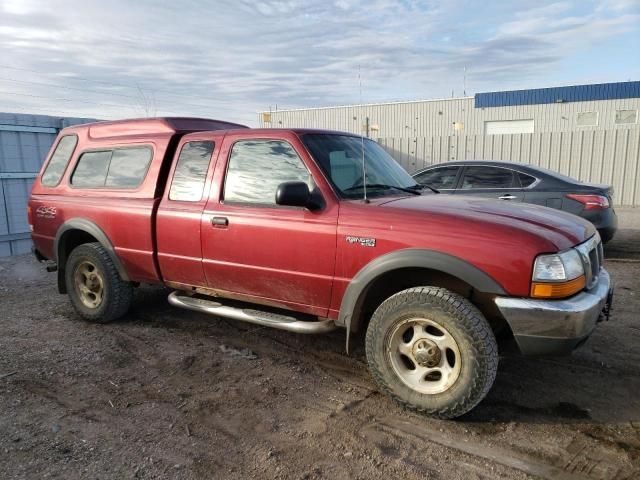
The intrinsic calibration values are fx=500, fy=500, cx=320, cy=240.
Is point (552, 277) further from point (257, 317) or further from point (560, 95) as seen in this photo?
point (560, 95)

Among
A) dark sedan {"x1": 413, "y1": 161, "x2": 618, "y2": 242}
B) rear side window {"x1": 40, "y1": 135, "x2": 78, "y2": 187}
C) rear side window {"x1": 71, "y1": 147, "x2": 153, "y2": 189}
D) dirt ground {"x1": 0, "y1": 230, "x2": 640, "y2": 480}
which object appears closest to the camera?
dirt ground {"x1": 0, "y1": 230, "x2": 640, "y2": 480}

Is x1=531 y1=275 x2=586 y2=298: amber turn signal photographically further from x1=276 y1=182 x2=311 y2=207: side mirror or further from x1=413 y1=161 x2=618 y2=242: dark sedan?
x1=413 y1=161 x2=618 y2=242: dark sedan

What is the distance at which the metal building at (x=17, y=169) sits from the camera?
8.98m

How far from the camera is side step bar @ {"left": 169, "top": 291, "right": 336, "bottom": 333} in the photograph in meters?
3.77

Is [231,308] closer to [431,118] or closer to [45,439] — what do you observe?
[45,439]

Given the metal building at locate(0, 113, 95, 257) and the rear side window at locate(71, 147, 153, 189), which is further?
the metal building at locate(0, 113, 95, 257)

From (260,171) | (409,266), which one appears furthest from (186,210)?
(409,266)

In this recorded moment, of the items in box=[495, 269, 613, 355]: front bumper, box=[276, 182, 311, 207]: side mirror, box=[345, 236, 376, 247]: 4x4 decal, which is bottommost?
box=[495, 269, 613, 355]: front bumper

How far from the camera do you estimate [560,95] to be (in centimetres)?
2497

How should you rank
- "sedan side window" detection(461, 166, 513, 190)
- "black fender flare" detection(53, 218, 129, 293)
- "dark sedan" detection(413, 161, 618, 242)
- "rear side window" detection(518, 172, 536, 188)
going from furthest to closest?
"sedan side window" detection(461, 166, 513, 190) → "rear side window" detection(518, 172, 536, 188) → "dark sedan" detection(413, 161, 618, 242) → "black fender flare" detection(53, 218, 129, 293)

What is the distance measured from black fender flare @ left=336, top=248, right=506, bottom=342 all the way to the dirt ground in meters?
0.71

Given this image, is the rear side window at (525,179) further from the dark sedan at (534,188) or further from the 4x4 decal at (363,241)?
the 4x4 decal at (363,241)

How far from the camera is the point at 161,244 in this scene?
460cm

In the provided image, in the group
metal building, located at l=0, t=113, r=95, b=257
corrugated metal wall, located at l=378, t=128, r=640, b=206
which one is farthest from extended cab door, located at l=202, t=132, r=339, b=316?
corrugated metal wall, located at l=378, t=128, r=640, b=206
